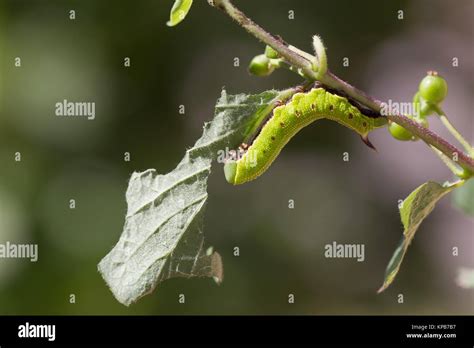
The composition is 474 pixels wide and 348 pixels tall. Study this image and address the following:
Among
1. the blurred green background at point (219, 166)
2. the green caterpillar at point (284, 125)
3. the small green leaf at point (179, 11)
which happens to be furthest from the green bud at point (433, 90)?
the blurred green background at point (219, 166)

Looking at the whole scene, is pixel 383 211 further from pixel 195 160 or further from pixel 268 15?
pixel 195 160

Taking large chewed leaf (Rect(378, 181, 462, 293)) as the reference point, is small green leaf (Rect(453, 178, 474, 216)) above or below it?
above

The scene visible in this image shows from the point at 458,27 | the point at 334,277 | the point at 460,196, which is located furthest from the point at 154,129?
the point at 460,196

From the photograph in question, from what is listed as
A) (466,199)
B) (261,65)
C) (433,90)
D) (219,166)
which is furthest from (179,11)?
(219,166)

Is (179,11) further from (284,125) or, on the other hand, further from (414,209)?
(414,209)

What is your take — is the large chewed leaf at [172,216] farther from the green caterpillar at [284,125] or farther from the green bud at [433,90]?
the green bud at [433,90]

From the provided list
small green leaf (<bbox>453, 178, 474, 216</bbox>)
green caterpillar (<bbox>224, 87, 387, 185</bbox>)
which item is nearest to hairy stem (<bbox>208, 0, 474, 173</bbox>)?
green caterpillar (<bbox>224, 87, 387, 185</bbox>)

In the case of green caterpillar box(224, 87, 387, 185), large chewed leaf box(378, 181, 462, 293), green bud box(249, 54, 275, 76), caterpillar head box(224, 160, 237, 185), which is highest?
green bud box(249, 54, 275, 76)

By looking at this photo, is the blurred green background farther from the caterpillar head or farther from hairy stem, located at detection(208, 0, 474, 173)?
hairy stem, located at detection(208, 0, 474, 173)
